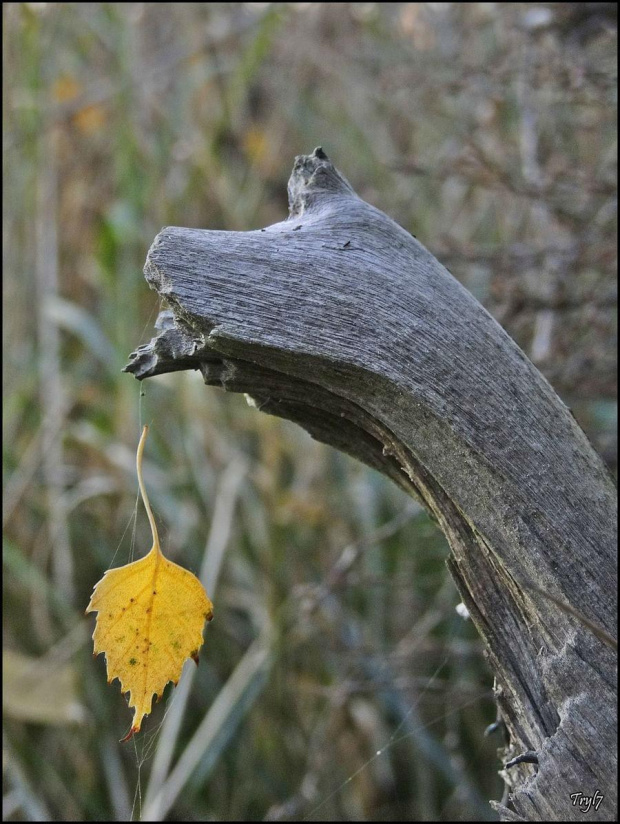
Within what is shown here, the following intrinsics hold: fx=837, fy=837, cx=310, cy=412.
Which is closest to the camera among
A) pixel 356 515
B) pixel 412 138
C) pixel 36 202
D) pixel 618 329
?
pixel 618 329

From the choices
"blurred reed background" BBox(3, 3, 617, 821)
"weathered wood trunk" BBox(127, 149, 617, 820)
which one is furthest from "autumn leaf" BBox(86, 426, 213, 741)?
"blurred reed background" BBox(3, 3, 617, 821)

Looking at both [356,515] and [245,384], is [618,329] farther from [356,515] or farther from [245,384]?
[245,384]

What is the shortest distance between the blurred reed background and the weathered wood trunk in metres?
0.68

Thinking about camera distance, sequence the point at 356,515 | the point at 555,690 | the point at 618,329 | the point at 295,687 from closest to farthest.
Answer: the point at 555,690 < the point at 618,329 < the point at 295,687 < the point at 356,515

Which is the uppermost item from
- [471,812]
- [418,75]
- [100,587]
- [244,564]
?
[418,75]

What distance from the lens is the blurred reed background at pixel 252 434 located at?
1.47 meters

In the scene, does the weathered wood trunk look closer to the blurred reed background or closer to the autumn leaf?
Answer: the autumn leaf

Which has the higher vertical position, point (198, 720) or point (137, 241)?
point (137, 241)

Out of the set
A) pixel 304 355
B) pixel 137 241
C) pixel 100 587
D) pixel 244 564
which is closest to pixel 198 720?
pixel 244 564

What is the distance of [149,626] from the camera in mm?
598

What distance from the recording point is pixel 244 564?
1752mm

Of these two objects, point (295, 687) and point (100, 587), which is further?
point (295, 687)

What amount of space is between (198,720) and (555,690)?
1.28 m

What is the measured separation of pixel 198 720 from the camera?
5.48 feet
